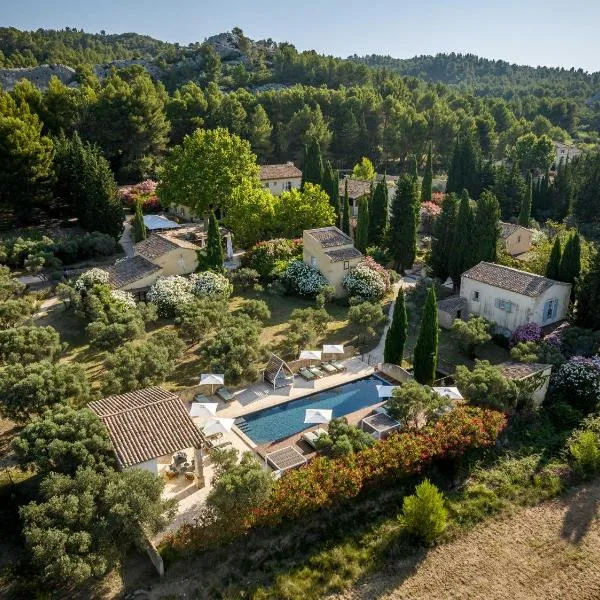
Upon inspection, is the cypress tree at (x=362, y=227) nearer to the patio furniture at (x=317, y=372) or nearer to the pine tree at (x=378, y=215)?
the pine tree at (x=378, y=215)

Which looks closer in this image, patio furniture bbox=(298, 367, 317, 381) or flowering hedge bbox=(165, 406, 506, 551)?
flowering hedge bbox=(165, 406, 506, 551)

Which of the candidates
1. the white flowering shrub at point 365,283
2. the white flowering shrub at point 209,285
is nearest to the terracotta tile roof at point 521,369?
the white flowering shrub at point 365,283

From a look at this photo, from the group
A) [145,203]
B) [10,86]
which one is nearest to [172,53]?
[10,86]

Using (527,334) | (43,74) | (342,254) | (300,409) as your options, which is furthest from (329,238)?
(43,74)

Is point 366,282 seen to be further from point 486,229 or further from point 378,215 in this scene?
point 378,215

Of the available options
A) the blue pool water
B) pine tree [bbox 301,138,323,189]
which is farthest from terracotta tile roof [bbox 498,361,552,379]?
pine tree [bbox 301,138,323,189]

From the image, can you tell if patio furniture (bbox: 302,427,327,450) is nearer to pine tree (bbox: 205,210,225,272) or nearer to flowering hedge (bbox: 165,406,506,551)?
A: flowering hedge (bbox: 165,406,506,551)

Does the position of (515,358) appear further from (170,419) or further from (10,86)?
(10,86)
